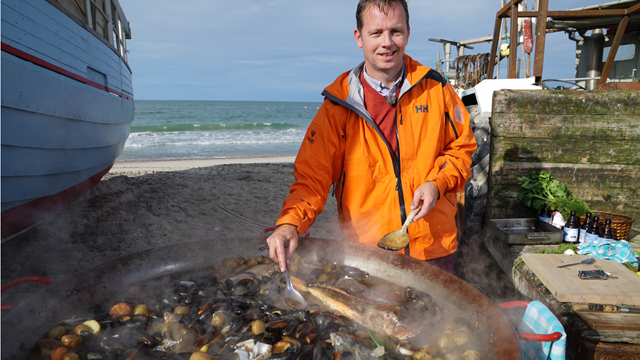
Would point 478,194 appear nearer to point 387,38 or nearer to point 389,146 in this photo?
point 389,146

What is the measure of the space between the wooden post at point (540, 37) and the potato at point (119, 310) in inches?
226

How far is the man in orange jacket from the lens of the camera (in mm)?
2336

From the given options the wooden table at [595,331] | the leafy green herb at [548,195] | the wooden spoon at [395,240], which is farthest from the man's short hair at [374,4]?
the leafy green herb at [548,195]

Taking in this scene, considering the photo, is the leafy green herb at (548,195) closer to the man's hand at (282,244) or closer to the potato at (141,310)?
the man's hand at (282,244)

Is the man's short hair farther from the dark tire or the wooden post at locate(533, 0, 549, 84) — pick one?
the wooden post at locate(533, 0, 549, 84)

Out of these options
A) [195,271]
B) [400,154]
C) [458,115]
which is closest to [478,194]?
[458,115]

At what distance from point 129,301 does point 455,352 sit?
1.75 m

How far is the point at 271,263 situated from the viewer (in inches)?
97.1

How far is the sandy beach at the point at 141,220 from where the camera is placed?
15.0ft

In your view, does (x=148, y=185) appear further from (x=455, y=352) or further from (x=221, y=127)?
(x=221, y=127)

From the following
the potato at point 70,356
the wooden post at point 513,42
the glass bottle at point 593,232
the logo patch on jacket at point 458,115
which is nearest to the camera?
the potato at point 70,356

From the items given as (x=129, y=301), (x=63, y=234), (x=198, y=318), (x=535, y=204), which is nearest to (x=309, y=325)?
(x=198, y=318)

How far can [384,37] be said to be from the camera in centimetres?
221

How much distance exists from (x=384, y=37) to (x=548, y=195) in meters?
3.07
